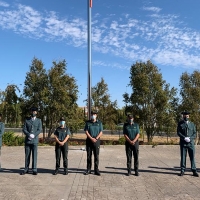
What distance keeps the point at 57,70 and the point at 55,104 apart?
2.52 m

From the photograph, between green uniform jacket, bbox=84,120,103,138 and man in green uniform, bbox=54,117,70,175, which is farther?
green uniform jacket, bbox=84,120,103,138

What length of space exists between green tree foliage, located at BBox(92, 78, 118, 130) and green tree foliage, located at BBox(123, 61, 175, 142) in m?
3.31

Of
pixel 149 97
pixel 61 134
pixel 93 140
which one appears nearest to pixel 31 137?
pixel 61 134

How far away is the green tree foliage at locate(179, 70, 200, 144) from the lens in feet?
69.4

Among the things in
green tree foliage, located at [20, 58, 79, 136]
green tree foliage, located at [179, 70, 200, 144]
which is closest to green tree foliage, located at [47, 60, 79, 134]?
green tree foliage, located at [20, 58, 79, 136]

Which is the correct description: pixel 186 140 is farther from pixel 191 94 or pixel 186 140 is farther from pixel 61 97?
pixel 191 94

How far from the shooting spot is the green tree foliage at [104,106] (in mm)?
23969

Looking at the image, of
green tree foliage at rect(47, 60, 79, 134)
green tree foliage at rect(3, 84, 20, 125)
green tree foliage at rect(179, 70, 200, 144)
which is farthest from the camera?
green tree foliage at rect(3, 84, 20, 125)

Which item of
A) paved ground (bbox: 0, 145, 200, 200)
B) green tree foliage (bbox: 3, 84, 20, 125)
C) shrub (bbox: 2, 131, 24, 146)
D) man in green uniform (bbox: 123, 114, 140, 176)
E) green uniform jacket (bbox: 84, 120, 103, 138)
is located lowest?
paved ground (bbox: 0, 145, 200, 200)

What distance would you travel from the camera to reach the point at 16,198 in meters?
5.60

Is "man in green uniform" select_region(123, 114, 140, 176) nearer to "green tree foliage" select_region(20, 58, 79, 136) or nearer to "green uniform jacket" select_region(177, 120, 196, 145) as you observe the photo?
"green uniform jacket" select_region(177, 120, 196, 145)

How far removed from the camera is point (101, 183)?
6.94m

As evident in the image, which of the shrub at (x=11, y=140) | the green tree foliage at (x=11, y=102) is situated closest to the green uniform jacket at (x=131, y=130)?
the shrub at (x=11, y=140)

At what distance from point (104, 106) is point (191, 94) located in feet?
23.7
